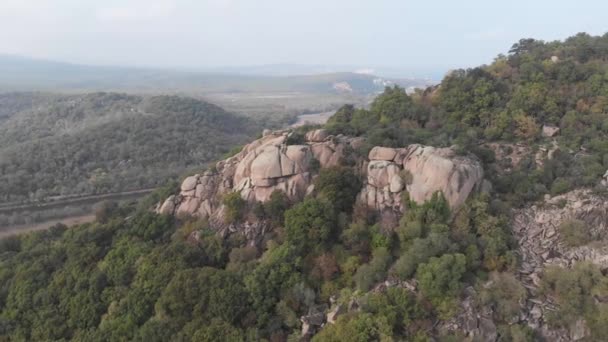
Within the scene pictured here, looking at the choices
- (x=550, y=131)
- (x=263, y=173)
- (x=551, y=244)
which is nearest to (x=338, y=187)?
(x=263, y=173)

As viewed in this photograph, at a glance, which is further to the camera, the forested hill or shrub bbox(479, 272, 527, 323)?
the forested hill

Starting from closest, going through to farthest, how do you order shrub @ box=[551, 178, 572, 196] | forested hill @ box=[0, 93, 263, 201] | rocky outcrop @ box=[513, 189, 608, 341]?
1. rocky outcrop @ box=[513, 189, 608, 341]
2. shrub @ box=[551, 178, 572, 196]
3. forested hill @ box=[0, 93, 263, 201]

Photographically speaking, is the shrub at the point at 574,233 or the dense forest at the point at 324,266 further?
the shrub at the point at 574,233

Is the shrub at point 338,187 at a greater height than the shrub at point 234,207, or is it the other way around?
the shrub at point 338,187

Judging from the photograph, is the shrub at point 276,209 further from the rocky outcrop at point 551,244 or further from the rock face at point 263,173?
the rocky outcrop at point 551,244

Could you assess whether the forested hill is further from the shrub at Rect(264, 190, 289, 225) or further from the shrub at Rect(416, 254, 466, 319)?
the shrub at Rect(416, 254, 466, 319)

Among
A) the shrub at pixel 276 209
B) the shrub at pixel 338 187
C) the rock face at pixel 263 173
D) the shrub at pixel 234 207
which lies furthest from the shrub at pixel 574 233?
the shrub at pixel 234 207

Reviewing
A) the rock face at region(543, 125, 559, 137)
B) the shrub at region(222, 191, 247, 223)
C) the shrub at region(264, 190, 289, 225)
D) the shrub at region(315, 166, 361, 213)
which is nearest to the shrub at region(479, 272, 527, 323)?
the shrub at region(315, 166, 361, 213)

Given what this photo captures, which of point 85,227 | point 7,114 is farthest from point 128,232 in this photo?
point 7,114

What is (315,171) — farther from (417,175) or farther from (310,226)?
(417,175)
